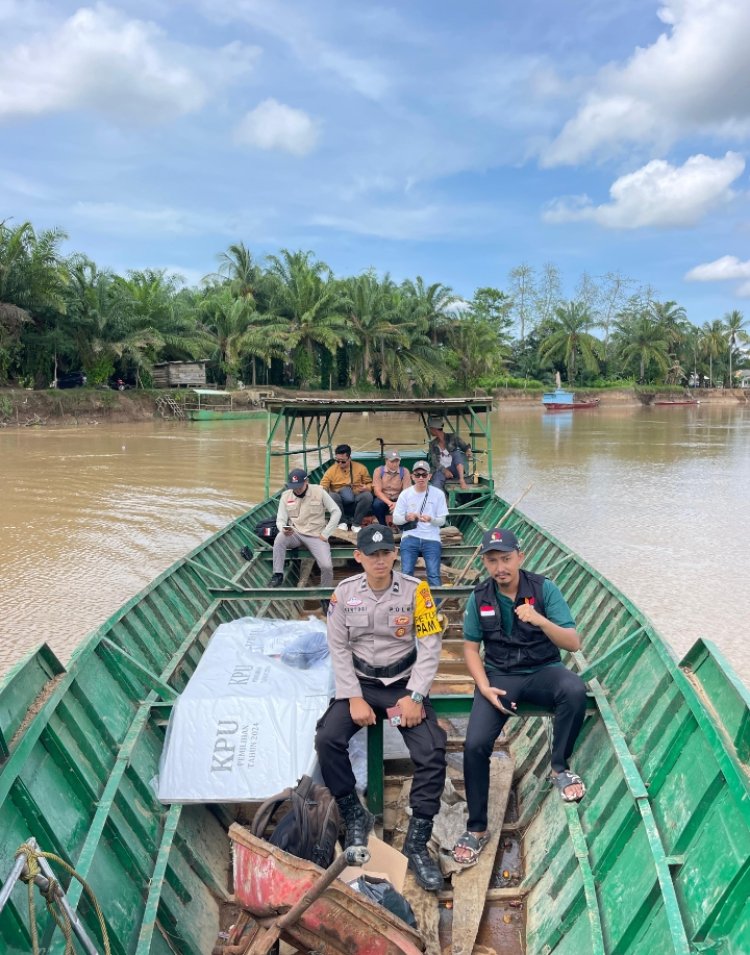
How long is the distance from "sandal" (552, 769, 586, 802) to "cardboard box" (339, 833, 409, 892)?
85cm

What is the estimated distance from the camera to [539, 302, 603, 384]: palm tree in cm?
6241

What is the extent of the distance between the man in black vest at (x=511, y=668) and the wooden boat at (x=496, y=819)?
142 mm

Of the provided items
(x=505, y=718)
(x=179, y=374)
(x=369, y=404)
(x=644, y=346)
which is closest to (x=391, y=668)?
(x=505, y=718)

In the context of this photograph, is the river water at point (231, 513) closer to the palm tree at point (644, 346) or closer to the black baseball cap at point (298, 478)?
the black baseball cap at point (298, 478)

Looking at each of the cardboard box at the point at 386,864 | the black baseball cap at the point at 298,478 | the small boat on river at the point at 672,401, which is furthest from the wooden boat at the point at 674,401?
the cardboard box at the point at 386,864

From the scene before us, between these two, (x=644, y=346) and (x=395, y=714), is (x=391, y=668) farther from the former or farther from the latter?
(x=644, y=346)

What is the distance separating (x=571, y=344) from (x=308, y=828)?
63728mm

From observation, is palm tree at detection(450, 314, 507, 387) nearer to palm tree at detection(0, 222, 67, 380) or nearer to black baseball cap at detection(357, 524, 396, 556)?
palm tree at detection(0, 222, 67, 380)

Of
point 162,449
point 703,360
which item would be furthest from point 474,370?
point 703,360

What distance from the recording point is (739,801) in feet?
8.34

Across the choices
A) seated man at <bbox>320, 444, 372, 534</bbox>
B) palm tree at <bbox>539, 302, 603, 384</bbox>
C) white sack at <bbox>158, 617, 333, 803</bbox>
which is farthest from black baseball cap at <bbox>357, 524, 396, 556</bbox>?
palm tree at <bbox>539, 302, 603, 384</bbox>

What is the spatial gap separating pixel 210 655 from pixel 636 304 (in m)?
84.7

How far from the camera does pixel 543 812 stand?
378cm

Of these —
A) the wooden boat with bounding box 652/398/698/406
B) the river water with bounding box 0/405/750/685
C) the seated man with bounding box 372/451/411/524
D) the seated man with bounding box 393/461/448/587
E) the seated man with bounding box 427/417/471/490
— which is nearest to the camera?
the seated man with bounding box 393/461/448/587
